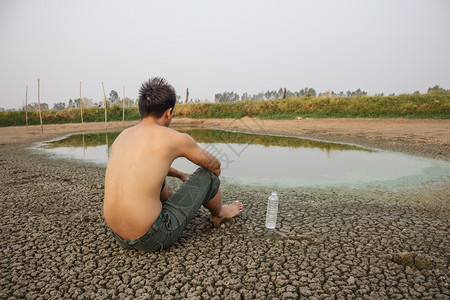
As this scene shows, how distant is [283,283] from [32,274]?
2.13m

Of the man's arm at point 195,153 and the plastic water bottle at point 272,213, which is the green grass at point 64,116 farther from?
the man's arm at point 195,153

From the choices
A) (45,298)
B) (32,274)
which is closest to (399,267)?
(45,298)

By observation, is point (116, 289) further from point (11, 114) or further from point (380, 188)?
point (11, 114)

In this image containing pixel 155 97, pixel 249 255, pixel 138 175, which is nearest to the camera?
pixel 138 175

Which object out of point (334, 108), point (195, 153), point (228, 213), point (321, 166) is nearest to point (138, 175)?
point (195, 153)

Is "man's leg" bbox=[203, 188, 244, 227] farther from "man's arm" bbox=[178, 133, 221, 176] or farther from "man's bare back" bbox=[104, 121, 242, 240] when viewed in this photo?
"man's bare back" bbox=[104, 121, 242, 240]

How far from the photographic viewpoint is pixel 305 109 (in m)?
24.4

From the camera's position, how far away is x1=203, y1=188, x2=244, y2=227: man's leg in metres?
3.04

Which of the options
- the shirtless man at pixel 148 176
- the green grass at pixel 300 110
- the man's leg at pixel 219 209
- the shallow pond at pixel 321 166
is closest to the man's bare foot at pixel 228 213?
the man's leg at pixel 219 209

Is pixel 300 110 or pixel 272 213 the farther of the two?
pixel 300 110

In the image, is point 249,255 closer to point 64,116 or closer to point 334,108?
point 334,108

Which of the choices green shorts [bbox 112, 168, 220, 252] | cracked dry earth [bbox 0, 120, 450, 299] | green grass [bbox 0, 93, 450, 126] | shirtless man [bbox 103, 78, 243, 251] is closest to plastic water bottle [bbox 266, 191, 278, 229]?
cracked dry earth [bbox 0, 120, 450, 299]

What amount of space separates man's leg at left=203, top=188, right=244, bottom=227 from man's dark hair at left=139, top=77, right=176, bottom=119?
1.13 m

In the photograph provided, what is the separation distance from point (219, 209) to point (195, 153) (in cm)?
98
